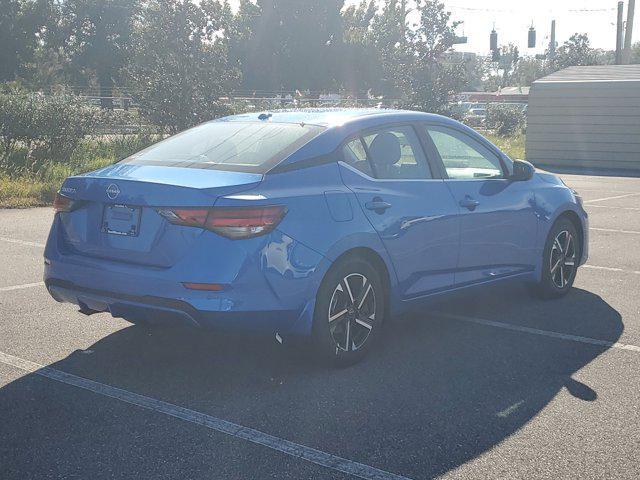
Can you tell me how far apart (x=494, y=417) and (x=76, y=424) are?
2.09 m

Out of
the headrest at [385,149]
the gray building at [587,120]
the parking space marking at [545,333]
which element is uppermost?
the headrest at [385,149]

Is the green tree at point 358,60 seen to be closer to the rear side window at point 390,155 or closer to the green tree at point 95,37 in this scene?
the green tree at point 95,37

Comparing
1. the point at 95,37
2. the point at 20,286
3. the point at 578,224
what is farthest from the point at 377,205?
the point at 95,37

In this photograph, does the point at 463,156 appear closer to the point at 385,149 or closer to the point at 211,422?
the point at 385,149

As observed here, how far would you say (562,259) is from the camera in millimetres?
7121

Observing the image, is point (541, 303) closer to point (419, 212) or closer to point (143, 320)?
point (419, 212)

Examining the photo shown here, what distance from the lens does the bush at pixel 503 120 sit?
3750cm

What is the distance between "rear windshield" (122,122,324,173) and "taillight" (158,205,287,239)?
0.41 metres

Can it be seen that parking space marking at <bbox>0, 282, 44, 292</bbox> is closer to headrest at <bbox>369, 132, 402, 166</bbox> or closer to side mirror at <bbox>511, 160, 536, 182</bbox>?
headrest at <bbox>369, 132, 402, 166</bbox>

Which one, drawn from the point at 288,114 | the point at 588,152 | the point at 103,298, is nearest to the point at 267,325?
the point at 103,298

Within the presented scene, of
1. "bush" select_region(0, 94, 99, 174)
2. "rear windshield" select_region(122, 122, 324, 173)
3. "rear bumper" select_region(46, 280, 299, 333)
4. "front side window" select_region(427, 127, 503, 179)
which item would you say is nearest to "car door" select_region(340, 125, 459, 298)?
"front side window" select_region(427, 127, 503, 179)

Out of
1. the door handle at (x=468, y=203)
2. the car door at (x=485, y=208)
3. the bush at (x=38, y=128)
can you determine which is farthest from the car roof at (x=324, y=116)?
the bush at (x=38, y=128)

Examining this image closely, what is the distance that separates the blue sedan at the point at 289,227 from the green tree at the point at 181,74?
44.4 ft

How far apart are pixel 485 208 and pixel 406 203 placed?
3.08 feet
